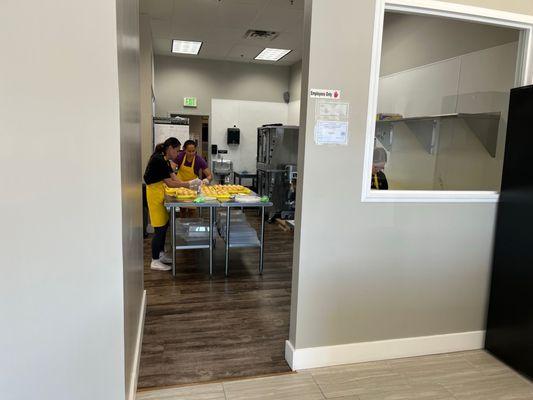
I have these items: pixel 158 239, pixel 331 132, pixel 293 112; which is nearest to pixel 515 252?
pixel 331 132

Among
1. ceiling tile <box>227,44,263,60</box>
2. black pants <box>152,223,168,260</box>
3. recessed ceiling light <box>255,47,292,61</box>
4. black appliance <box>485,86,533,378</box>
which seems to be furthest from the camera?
recessed ceiling light <box>255,47,292,61</box>

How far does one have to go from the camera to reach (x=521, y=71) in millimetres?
2645

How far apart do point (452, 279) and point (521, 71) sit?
1.54 metres

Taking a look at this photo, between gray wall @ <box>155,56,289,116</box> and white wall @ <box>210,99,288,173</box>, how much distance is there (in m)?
0.16

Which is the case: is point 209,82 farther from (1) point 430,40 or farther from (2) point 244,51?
(1) point 430,40

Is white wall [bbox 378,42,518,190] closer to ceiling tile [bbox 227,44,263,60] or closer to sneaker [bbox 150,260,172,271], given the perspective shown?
sneaker [bbox 150,260,172,271]

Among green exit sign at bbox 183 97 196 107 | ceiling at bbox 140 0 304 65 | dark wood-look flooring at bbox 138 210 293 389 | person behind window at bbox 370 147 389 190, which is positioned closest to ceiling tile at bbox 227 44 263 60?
ceiling at bbox 140 0 304 65

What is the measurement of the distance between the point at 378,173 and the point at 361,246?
25.9 inches

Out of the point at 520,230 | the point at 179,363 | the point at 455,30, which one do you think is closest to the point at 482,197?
the point at 520,230

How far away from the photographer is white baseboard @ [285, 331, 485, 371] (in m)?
2.52

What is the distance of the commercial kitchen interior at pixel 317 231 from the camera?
5.15ft

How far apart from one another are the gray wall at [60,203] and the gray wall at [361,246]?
118 centimetres

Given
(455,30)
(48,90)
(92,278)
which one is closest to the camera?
(48,90)

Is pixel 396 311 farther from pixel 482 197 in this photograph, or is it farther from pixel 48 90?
pixel 48 90
